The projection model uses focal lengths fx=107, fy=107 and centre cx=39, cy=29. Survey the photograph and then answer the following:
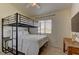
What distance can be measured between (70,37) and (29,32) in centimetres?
59

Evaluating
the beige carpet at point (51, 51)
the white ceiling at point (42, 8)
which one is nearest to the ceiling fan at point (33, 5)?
the white ceiling at point (42, 8)

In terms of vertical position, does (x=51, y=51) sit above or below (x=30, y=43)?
below

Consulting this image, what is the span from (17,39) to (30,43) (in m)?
0.19

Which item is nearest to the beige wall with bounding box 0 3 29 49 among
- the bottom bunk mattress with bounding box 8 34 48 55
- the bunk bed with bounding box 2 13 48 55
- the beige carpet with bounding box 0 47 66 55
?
the bunk bed with bounding box 2 13 48 55

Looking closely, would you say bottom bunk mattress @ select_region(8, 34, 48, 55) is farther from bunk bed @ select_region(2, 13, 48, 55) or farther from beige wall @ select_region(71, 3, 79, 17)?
beige wall @ select_region(71, 3, 79, 17)

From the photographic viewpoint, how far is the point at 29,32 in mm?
1527

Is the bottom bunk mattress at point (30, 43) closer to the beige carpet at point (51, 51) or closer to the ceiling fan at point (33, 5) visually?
the beige carpet at point (51, 51)

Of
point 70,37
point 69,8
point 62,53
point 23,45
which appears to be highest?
point 69,8

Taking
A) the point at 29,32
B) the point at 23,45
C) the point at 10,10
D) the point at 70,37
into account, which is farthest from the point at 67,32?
the point at 10,10

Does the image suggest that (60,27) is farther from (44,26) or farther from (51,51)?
(51,51)

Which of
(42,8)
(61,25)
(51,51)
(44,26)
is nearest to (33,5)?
(42,8)

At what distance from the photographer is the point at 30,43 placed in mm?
1493

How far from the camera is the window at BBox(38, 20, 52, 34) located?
1.52 m

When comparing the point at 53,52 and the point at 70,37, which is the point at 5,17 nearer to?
the point at 53,52
